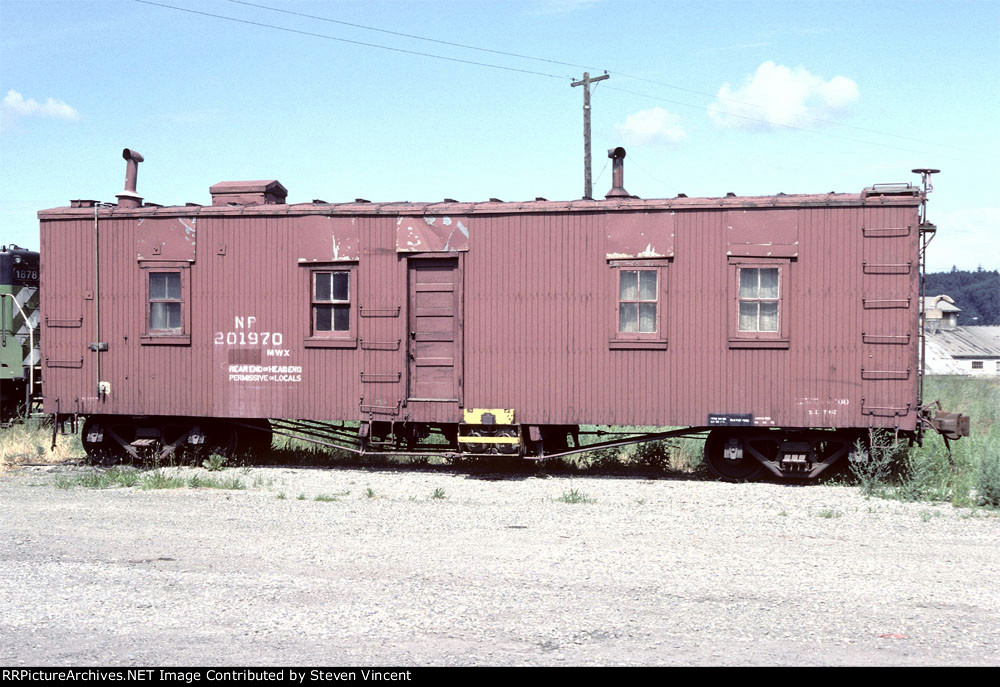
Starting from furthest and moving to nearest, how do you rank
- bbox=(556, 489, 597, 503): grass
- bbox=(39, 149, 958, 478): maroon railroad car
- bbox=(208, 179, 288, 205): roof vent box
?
bbox=(208, 179, 288, 205): roof vent box < bbox=(39, 149, 958, 478): maroon railroad car < bbox=(556, 489, 597, 503): grass

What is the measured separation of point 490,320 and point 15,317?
8.61 meters

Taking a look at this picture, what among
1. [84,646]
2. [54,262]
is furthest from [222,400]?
[84,646]

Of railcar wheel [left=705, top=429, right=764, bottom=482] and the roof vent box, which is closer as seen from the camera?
railcar wheel [left=705, top=429, right=764, bottom=482]

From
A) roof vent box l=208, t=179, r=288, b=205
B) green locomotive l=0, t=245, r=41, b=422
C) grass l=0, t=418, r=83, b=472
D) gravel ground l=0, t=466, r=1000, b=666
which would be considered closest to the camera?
gravel ground l=0, t=466, r=1000, b=666

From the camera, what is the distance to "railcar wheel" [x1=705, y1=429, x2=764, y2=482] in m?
12.2

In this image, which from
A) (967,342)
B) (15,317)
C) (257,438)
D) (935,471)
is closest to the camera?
(935,471)

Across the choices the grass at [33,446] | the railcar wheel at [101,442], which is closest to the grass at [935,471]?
the railcar wheel at [101,442]

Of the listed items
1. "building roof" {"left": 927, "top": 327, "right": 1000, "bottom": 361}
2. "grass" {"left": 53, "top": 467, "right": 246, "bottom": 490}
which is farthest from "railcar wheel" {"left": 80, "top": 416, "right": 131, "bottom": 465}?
"building roof" {"left": 927, "top": 327, "right": 1000, "bottom": 361}

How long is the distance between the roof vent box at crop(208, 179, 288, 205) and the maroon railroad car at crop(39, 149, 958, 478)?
0.04 m

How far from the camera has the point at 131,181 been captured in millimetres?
14500

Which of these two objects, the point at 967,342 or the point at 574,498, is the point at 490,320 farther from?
the point at 967,342

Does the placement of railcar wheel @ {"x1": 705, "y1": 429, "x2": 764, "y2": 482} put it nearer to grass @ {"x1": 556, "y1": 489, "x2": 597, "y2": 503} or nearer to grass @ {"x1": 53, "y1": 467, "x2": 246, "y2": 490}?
grass @ {"x1": 556, "y1": 489, "x2": 597, "y2": 503}

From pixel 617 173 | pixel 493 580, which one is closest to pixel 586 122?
pixel 617 173
